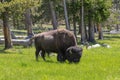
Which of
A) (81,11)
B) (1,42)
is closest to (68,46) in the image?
(1,42)

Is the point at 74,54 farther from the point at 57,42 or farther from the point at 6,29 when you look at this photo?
the point at 6,29

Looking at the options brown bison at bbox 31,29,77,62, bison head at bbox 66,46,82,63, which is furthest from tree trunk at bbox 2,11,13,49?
bison head at bbox 66,46,82,63

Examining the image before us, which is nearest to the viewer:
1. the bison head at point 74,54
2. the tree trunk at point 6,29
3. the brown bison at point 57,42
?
the bison head at point 74,54

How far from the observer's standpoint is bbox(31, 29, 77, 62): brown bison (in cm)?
2086

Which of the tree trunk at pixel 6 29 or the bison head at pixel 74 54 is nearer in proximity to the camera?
the bison head at pixel 74 54

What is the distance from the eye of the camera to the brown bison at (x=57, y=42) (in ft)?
68.4

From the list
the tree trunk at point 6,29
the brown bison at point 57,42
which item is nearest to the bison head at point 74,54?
the brown bison at point 57,42

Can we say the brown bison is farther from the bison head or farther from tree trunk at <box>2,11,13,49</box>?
tree trunk at <box>2,11,13,49</box>

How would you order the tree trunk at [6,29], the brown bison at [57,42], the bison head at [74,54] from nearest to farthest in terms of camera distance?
the bison head at [74,54]
the brown bison at [57,42]
the tree trunk at [6,29]

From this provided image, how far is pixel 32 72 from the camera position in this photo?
1451 cm

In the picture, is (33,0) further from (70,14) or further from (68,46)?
(70,14)

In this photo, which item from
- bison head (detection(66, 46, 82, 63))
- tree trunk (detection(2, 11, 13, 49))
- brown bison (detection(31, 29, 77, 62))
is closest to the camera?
bison head (detection(66, 46, 82, 63))

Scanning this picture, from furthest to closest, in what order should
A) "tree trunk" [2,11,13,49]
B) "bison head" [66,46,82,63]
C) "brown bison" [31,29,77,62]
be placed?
"tree trunk" [2,11,13,49], "brown bison" [31,29,77,62], "bison head" [66,46,82,63]

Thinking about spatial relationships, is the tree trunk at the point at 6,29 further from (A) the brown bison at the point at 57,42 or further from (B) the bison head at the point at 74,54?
(B) the bison head at the point at 74,54
